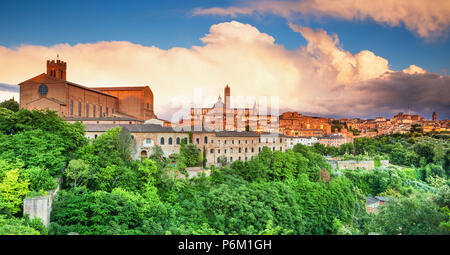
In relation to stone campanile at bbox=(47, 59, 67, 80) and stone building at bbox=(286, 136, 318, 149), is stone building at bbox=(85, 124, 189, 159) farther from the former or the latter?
stone building at bbox=(286, 136, 318, 149)

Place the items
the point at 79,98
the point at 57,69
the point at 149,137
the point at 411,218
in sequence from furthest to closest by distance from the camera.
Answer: the point at 57,69, the point at 79,98, the point at 149,137, the point at 411,218

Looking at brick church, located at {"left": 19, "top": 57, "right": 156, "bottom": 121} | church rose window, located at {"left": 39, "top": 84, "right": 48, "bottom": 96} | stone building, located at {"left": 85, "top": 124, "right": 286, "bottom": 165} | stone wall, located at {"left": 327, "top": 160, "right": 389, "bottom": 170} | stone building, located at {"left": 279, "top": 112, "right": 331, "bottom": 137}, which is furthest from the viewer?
stone building, located at {"left": 279, "top": 112, "right": 331, "bottom": 137}

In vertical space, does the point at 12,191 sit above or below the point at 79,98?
below

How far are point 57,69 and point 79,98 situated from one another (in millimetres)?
6131

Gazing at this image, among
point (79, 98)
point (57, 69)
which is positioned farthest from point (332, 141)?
point (57, 69)

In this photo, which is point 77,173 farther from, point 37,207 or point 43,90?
point 43,90

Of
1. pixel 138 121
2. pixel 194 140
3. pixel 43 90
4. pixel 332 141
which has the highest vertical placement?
pixel 43 90

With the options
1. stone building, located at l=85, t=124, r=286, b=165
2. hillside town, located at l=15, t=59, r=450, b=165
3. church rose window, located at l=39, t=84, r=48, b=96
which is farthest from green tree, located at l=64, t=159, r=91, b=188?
church rose window, located at l=39, t=84, r=48, b=96

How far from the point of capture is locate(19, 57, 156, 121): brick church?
75.5 feet

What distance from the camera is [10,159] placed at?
10008 mm

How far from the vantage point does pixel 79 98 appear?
25.6 meters

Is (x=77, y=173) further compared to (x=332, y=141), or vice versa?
(x=332, y=141)

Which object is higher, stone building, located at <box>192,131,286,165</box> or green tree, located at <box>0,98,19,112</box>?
green tree, located at <box>0,98,19,112</box>
